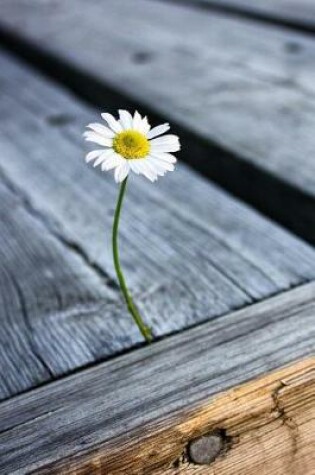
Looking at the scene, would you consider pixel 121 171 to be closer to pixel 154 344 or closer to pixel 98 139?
pixel 98 139

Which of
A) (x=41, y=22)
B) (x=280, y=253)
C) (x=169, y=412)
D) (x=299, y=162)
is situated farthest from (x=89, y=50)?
(x=169, y=412)

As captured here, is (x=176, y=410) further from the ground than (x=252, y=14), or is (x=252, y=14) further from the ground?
(x=252, y=14)

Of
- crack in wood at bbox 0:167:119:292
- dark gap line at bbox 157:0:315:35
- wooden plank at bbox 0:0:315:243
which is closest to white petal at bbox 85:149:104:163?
crack in wood at bbox 0:167:119:292

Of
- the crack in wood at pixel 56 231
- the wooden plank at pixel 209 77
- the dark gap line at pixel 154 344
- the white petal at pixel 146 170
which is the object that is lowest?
the dark gap line at pixel 154 344

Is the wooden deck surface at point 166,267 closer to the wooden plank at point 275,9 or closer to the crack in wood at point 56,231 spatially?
the crack in wood at point 56,231


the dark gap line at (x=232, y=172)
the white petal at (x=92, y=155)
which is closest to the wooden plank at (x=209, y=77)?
the dark gap line at (x=232, y=172)

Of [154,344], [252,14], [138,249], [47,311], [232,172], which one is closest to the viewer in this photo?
[154,344]

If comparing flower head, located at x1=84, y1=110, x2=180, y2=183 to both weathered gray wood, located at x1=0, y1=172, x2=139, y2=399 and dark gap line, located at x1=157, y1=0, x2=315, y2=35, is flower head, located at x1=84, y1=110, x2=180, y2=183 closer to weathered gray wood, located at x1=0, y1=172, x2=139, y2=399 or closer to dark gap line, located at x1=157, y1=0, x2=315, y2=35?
weathered gray wood, located at x1=0, y1=172, x2=139, y2=399

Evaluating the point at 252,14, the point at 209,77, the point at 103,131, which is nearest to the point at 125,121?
the point at 103,131
